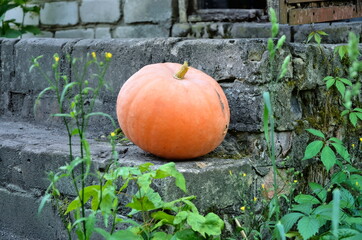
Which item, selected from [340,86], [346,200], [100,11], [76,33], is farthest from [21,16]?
[346,200]

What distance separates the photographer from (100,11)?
6.11 meters

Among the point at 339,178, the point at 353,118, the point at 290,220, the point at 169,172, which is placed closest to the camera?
the point at 169,172

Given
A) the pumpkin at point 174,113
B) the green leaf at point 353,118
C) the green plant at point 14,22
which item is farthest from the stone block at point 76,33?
the green leaf at point 353,118

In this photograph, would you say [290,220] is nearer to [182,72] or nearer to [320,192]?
[320,192]

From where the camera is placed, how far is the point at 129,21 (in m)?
5.93

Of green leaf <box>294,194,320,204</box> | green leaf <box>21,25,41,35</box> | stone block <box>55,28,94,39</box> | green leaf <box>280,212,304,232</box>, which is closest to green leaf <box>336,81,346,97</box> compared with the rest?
green leaf <box>294,194,320,204</box>

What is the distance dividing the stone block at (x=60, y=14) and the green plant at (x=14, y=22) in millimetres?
123

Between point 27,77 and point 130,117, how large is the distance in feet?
5.34

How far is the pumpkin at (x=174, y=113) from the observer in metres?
2.65

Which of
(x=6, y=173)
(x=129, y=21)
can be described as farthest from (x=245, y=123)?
(x=129, y=21)

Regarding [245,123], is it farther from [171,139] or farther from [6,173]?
[6,173]

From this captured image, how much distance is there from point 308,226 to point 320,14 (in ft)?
5.78

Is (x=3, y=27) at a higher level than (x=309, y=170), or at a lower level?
higher

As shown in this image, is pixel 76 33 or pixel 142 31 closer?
pixel 142 31
